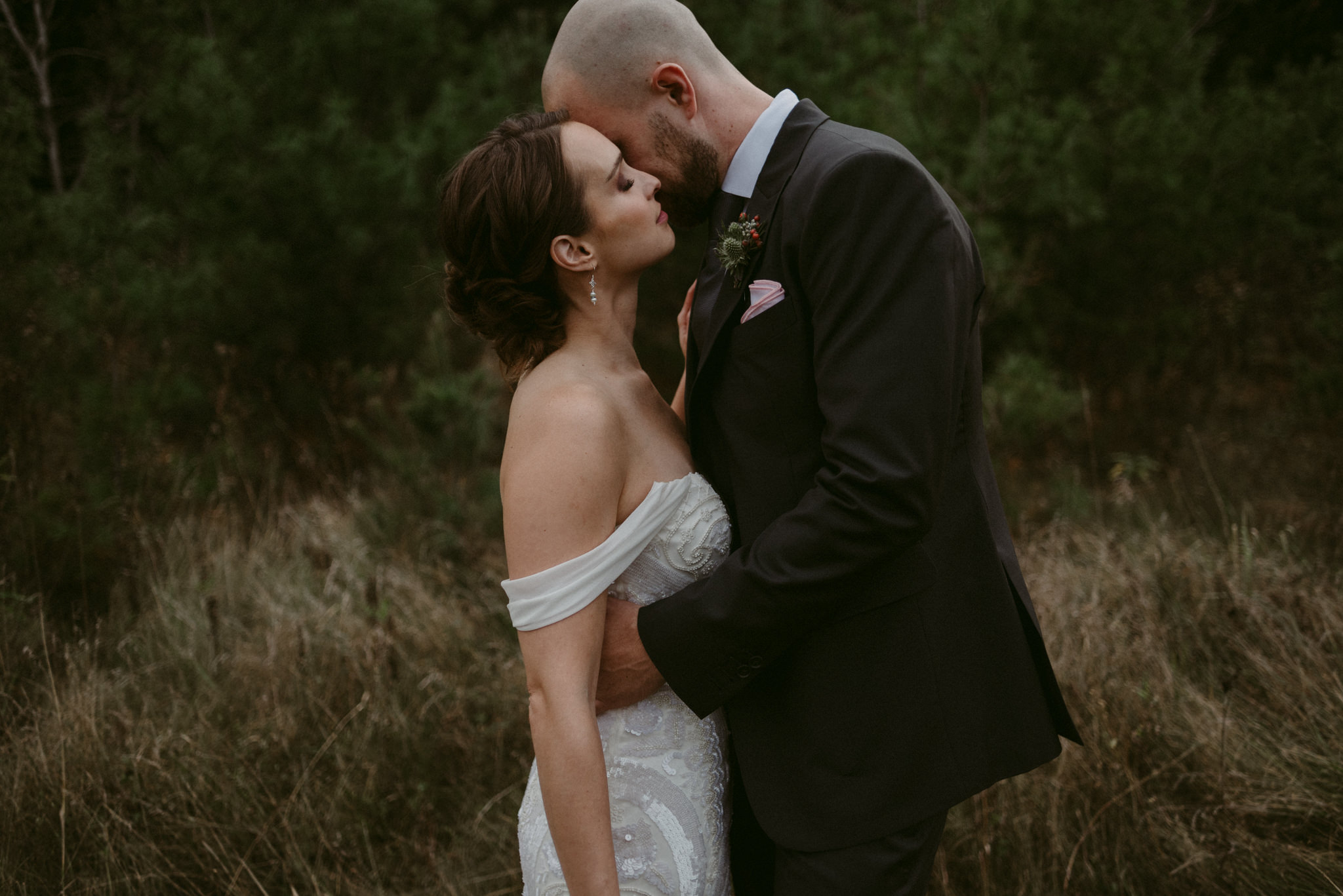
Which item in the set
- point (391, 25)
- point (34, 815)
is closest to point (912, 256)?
point (34, 815)

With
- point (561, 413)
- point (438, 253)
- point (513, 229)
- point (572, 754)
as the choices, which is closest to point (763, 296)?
point (561, 413)

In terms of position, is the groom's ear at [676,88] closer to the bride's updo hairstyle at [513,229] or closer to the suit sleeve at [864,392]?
the bride's updo hairstyle at [513,229]

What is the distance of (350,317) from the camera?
6.49m

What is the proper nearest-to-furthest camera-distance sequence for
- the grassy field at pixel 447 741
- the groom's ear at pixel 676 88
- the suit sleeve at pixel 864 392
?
the suit sleeve at pixel 864 392, the groom's ear at pixel 676 88, the grassy field at pixel 447 741

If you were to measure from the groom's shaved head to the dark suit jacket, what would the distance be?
320mm

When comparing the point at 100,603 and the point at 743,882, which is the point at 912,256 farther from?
the point at 100,603

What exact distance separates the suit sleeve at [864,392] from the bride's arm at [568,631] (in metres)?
0.23

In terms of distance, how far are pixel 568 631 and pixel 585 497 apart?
23 cm

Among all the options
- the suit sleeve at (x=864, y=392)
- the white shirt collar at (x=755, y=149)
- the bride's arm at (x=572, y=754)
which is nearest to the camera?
the suit sleeve at (x=864, y=392)

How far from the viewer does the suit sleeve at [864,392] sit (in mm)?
1373

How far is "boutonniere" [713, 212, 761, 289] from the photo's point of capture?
63.1 inches

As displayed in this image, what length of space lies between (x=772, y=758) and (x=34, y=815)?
2.42m

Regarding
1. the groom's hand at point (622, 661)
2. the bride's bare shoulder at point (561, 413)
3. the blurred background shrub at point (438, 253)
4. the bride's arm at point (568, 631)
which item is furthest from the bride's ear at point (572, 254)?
the blurred background shrub at point (438, 253)

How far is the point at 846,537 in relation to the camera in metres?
1.40
